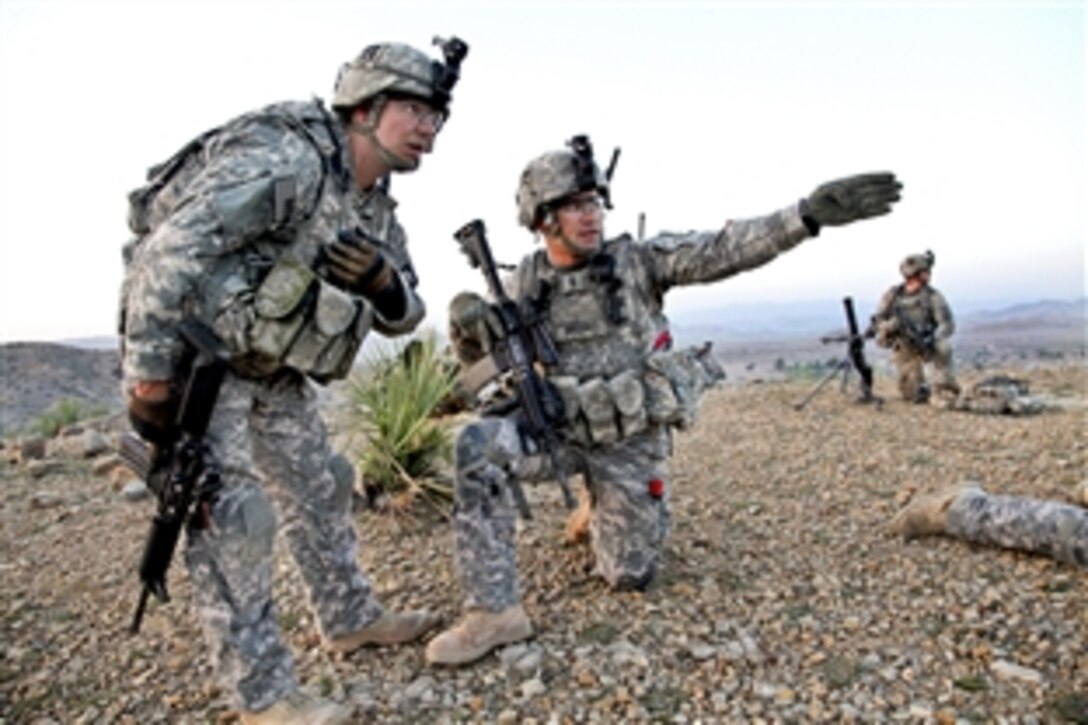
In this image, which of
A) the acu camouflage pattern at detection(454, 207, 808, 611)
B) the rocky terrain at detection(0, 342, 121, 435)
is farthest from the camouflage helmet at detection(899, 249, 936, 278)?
the rocky terrain at detection(0, 342, 121, 435)

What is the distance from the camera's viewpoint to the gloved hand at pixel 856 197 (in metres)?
3.05

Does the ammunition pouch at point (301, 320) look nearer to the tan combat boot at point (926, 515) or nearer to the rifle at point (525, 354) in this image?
the rifle at point (525, 354)

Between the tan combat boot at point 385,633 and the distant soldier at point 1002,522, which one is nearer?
the tan combat boot at point 385,633

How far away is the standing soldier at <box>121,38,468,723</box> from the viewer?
238 centimetres

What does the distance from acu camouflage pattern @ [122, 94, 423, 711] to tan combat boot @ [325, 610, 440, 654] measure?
528mm

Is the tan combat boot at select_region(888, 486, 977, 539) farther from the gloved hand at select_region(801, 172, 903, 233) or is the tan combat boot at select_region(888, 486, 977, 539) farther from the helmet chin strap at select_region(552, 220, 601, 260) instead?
the helmet chin strap at select_region(552, 220, 601, 260)

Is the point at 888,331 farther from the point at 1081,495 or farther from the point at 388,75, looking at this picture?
the point at 388,75

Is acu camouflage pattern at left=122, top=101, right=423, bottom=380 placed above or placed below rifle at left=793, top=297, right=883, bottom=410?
above

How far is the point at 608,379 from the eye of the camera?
12.6 feet

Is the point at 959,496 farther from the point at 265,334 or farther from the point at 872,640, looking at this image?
the point at 265,334

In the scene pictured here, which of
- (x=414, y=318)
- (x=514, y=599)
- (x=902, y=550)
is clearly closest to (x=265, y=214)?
(x=414, y=318)

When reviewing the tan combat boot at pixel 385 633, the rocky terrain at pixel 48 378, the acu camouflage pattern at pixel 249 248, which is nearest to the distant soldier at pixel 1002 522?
the tan combat boot at pixel 385 633

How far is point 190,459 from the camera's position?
7.89 ft

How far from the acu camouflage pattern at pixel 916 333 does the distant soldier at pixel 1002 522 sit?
639 centimetres
